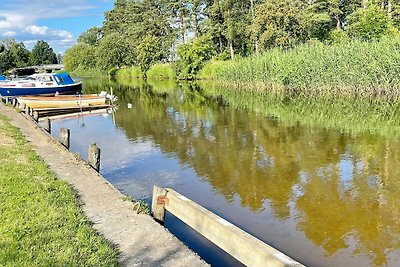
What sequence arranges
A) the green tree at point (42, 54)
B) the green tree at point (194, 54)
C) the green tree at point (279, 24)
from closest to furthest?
the green tree at point (279, 24) → the green tree at point (194, 54) → the green tree at point (42, 54)

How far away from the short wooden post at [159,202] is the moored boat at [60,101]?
19.9 metres

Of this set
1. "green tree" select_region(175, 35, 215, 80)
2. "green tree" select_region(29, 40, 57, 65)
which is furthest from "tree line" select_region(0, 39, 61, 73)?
"green tree" select_region(175, 35, 215, 80)

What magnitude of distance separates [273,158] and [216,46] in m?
42.6

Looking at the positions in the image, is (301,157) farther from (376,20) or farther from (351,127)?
(376,20)

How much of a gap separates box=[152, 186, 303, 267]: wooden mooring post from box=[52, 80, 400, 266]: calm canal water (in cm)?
100

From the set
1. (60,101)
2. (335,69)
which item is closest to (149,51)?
(60,101)

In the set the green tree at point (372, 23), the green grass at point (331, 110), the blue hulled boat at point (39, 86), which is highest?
the green tree at point (372, 23)

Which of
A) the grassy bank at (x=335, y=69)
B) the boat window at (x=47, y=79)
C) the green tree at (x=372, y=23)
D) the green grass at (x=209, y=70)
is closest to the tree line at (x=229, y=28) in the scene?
the green tree at (x=372, y=23)

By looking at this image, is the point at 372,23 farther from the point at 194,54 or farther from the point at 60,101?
the point at 60,101

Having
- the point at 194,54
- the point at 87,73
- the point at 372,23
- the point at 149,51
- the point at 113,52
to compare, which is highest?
the point at 372,23

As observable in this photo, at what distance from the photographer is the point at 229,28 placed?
150 feet

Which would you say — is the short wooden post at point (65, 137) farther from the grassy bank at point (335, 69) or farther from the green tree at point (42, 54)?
the green tree at point (42, 54)

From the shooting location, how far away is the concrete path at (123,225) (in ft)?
17.1

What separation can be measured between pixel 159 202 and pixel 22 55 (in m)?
107
